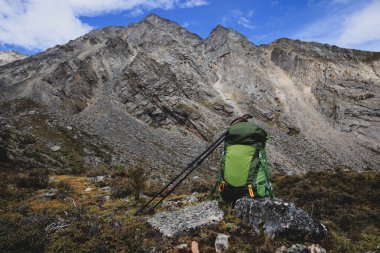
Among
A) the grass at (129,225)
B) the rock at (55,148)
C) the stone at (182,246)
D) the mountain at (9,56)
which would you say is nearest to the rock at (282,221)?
the grass at (129,225)

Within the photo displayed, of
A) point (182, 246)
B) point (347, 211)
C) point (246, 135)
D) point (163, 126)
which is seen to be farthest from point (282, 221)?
point (163, 126)

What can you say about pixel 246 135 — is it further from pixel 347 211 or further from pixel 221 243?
pixel 347 211

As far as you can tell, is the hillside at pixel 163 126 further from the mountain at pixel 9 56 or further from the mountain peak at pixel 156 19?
the mountain at pixel 9 56

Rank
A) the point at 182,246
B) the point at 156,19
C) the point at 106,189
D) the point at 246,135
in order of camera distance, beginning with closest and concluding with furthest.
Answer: the point at 182,246 → the point at 246,135 → the point at 106,189 → the point at 156,19

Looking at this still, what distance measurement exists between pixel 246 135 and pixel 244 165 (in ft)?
2.52

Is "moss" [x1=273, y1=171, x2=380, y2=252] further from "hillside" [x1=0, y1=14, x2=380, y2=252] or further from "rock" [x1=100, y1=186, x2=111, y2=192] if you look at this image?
"rock" [x1=100, y1=186, x2=111, y2=192]

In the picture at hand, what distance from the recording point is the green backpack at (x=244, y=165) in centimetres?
718

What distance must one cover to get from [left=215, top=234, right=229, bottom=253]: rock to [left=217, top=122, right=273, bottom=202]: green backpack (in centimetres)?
140

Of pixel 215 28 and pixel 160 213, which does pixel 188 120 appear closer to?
pixel 215 28

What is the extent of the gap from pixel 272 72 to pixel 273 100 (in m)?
12.6

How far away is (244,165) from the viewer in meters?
7.29

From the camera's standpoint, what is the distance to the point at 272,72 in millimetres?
74438

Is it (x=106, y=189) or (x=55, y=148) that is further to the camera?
(x=55, y=148)

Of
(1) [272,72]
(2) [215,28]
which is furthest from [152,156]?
(2) [215,28]
